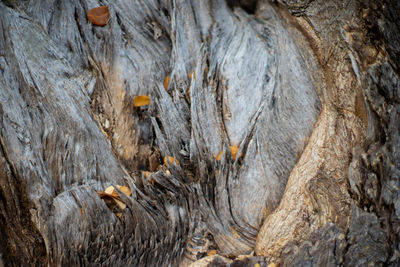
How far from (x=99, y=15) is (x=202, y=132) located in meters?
0.98

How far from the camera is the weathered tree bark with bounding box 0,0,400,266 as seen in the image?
1569 mm

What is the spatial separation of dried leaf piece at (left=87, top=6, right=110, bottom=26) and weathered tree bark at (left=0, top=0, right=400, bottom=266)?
54 millimetres

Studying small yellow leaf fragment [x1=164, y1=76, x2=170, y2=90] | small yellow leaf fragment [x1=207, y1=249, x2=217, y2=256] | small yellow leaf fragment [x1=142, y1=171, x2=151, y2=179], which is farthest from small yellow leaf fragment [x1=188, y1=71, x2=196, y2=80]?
small yellow leaf fragment [x1=207, y1=249, x2=217, y2=256]

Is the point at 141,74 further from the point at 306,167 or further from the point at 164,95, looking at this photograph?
the point at 306,167

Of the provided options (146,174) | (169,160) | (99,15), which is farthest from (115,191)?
(99,15)

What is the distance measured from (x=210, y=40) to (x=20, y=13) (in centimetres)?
113

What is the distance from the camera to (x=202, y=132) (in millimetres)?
1860

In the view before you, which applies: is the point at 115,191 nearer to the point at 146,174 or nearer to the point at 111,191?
the point at 111,191

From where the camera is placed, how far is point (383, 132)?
1.53 m

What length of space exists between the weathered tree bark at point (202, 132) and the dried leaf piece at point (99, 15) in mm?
54

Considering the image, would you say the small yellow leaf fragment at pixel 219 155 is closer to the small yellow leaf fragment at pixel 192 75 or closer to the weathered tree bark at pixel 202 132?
the weathered tree bark at pixel 202 132

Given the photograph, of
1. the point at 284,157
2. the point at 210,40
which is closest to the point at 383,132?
the point at 284,157

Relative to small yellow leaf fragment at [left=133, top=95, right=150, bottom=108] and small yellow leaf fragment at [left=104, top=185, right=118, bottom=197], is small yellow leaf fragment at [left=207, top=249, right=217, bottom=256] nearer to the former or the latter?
small yellow leaf fragment at [left=104, top=185, right=118, bottom=197]

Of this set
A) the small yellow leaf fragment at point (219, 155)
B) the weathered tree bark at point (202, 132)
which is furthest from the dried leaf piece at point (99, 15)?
the small yellow leaf fragment at point (219, 155)
